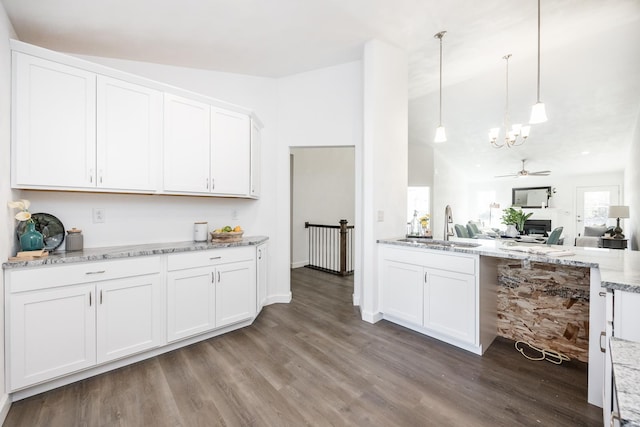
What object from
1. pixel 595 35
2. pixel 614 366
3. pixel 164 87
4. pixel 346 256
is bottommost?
pixel 346 256

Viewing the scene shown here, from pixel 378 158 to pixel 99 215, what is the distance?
2.90m

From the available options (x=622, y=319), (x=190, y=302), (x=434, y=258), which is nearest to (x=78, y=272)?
(x=190, y=302)

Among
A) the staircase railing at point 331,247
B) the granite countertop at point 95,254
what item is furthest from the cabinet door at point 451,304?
the staircase railing at point 331,247

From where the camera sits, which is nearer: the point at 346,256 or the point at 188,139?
the point at 188,139

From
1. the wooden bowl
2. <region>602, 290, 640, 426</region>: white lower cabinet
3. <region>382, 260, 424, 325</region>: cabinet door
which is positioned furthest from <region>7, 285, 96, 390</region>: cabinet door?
<region>602, 290, 640, 426</region>: white lower cabinet

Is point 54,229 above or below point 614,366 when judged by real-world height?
above

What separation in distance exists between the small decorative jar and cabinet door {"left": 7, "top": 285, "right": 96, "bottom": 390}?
54 cm

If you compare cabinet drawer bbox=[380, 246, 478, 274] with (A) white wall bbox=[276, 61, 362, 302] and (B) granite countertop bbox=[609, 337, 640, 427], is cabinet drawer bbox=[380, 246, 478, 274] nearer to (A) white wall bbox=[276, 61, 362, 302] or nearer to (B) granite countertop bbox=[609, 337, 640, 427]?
(A) white wall bbox=[276, 61, 362, 302]

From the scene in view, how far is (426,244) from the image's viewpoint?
111 inches

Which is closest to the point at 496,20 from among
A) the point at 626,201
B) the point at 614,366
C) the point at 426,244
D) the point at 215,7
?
the point at 426,244

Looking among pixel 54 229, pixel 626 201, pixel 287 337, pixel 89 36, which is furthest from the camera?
pixel 626 201

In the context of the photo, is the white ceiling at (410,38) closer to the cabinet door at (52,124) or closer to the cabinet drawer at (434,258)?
the cabinet door at (52,124)

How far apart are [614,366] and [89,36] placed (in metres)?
4.02

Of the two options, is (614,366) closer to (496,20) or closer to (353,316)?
(353,316)
